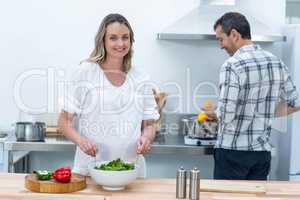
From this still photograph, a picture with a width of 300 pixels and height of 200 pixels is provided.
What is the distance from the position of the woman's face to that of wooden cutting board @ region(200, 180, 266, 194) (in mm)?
677

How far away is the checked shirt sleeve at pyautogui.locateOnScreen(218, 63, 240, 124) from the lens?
2.70 meters

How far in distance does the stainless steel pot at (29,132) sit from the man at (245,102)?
1.19 metres

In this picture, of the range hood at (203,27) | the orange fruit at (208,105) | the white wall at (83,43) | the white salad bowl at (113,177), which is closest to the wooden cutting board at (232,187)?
the white salad bowl at (113,177)

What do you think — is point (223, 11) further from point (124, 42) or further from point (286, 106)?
point (124, 42)

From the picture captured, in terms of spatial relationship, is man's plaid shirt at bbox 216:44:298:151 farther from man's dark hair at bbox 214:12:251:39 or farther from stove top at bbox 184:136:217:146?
stove top at bbox 184:136:217:146

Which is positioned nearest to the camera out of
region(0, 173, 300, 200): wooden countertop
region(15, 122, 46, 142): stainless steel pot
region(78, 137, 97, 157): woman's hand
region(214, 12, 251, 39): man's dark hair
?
region(0, 173, 300, 200): wooden countertop

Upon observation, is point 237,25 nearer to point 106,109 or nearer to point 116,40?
point 116,40

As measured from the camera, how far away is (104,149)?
2338 mm

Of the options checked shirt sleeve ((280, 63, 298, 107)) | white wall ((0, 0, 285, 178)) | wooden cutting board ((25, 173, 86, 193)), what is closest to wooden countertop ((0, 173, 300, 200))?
wooden cutting board ((25, 173, 86, 193))

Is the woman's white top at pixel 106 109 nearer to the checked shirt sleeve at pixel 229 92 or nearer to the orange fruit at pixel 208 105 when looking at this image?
the checked shirt sleeve at pixel 229 92

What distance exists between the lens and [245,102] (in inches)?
108

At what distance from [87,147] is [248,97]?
1.01 m

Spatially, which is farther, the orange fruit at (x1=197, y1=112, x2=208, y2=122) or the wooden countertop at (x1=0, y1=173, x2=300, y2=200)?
the orange fruit at (x1=197, y1=112, x2=208, y2=122)

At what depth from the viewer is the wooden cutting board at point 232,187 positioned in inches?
77.0
